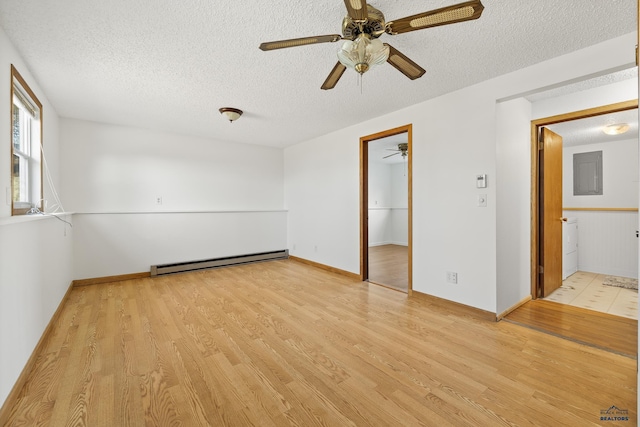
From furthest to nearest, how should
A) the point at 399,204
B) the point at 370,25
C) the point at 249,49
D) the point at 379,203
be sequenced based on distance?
1. the point at 399,204
2. the point at 379,203
3. the point at 249,49
4. the point at 370,25

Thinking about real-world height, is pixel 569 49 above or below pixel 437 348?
above

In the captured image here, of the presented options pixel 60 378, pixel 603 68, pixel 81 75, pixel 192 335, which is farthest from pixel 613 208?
pixel 81 75

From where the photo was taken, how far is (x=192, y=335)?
2.29 meters

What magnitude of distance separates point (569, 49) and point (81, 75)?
13.5 ft

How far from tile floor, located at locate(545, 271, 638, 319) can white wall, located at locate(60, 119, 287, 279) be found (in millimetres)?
4498

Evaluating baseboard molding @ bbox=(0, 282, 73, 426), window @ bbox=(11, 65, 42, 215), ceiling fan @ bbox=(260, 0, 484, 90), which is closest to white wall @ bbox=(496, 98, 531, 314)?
ceiling fan @ bbox=(260, 0, 484, 90)

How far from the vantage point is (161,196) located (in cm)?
444

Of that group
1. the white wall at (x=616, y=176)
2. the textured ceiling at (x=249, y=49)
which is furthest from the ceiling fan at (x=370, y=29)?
the white wall at (x=616, y=176)

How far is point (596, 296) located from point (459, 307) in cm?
190

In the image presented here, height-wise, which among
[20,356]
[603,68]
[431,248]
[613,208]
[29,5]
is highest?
[29,5]

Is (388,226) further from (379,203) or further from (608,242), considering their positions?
(608,242)

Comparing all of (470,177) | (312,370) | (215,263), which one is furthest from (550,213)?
(215,263)

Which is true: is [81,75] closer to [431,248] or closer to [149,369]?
[149,369]

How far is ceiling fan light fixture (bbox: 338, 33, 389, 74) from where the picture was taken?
1610 mm
